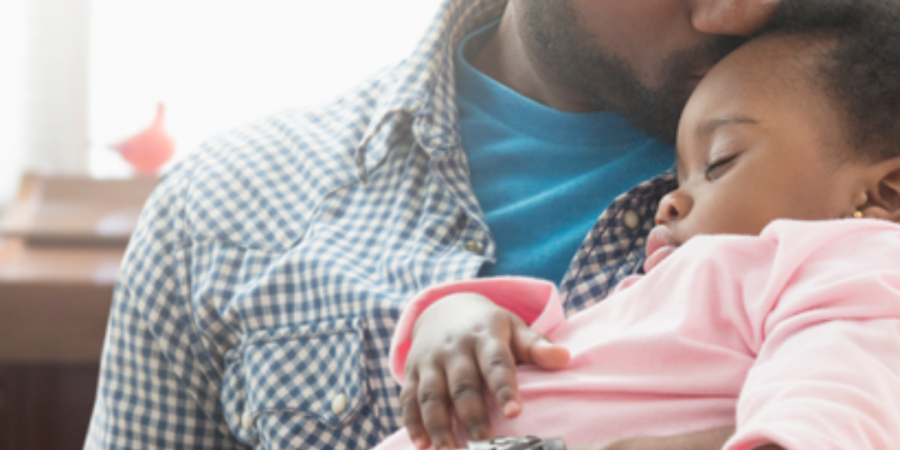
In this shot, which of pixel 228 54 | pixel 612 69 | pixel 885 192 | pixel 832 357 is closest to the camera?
pixel 832 357

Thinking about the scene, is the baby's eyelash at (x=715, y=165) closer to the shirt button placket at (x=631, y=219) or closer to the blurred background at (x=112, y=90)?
the shirt button placket at (x=631, y=219)

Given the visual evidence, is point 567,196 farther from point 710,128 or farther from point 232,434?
point 232,434

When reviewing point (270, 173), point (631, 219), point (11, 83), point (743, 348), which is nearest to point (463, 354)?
point (743, 348)

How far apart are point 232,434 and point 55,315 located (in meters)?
1.04

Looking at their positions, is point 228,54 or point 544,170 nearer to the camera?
point 544,170

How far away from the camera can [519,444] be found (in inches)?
26.9

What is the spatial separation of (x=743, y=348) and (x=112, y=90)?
91.1 inches

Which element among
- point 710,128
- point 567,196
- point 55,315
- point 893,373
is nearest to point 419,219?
point 567,196

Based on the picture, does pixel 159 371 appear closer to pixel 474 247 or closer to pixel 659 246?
pixel 474 247

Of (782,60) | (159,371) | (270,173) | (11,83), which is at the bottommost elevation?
(159,371)

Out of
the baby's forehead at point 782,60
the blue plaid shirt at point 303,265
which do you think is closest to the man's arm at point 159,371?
the blue plaid shirt at point 303,265

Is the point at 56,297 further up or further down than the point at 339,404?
further down

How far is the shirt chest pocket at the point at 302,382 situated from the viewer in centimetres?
103

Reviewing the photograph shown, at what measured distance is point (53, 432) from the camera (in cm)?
222
